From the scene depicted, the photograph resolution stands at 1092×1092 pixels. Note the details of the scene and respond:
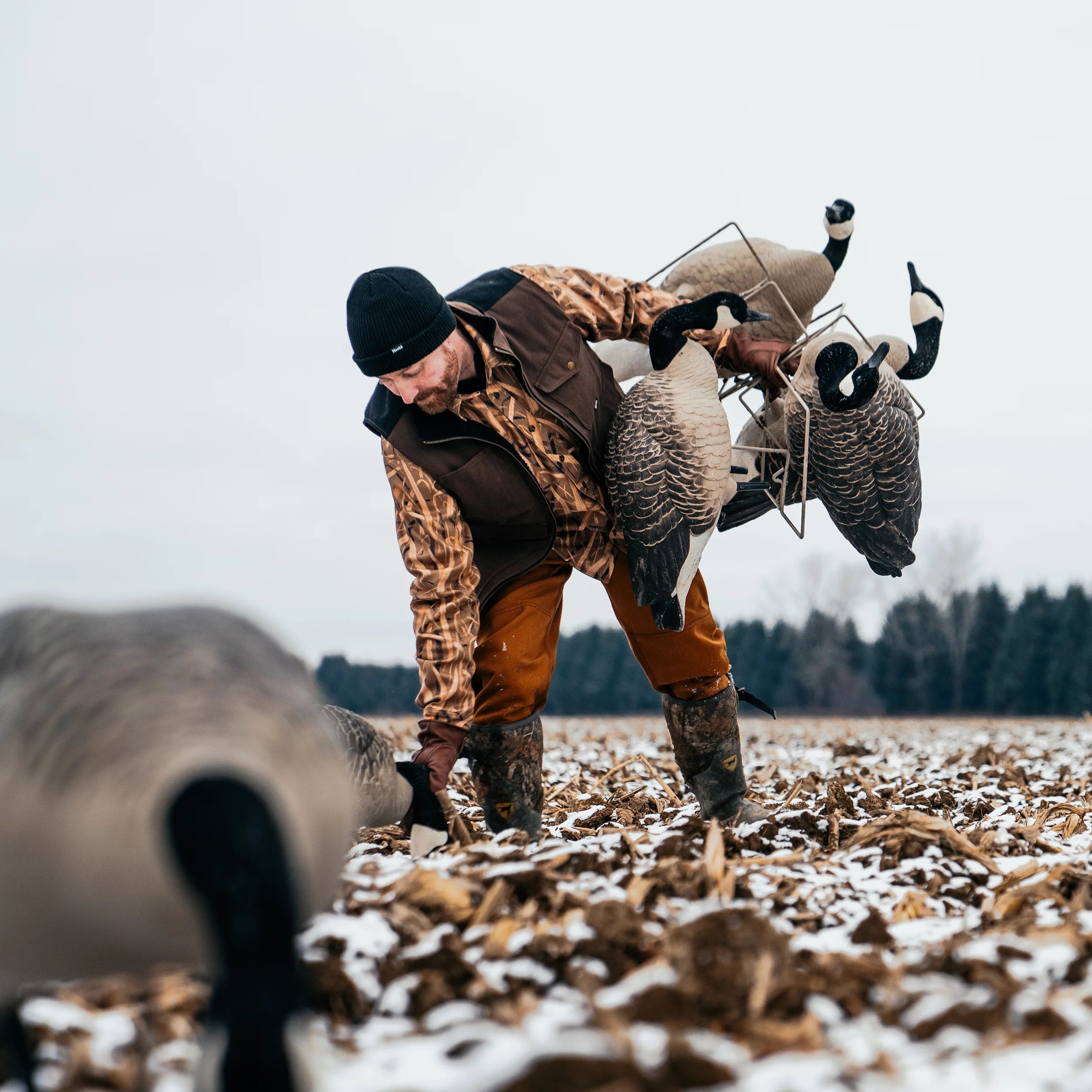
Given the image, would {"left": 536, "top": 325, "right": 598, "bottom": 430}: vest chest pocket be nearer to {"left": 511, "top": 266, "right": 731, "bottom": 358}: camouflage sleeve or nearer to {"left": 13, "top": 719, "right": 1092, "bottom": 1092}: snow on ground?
{"left": 511, "top": 266, "right": 731, "bottom": 358}: camouflage sleeve

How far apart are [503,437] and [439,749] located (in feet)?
3.89

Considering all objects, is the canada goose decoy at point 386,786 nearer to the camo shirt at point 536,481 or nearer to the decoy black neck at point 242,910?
the camo shirt at point 536,481

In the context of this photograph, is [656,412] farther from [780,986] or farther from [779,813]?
[780,986]

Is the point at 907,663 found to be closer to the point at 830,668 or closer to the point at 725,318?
the point at 830,668

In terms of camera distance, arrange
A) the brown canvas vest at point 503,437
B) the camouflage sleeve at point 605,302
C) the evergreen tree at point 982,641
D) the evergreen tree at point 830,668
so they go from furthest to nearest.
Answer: the evergreen tree at point 830,668 < the evergreen tree at point 982,641 < the camouflage sleeve at point 605,302 < the brown canvas vest at point 503,437

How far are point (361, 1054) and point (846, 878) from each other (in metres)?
1.54

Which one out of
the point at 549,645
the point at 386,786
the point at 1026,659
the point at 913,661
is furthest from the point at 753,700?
the point at 913,661

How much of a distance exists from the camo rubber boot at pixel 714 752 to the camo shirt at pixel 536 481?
2.43 ft

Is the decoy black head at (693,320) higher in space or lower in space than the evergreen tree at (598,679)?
higher

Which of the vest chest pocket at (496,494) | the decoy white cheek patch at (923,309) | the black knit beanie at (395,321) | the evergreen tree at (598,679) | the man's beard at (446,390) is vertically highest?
the decoy white cheek patch at (923,309)

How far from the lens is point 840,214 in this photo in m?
3.90

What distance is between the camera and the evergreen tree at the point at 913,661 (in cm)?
3900

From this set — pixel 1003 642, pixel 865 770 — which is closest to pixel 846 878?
pixel 865 770

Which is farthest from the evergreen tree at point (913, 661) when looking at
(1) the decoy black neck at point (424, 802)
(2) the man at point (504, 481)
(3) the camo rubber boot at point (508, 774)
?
(1) the decoy black neck at point (424, 802)
